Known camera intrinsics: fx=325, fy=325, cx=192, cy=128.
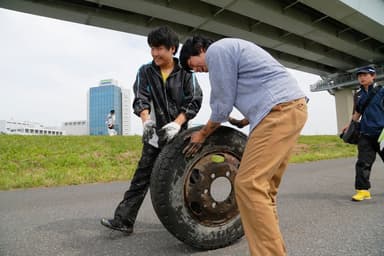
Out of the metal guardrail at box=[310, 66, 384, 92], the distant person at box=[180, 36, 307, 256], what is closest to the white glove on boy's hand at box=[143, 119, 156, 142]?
the distant person at box=[180, 36, 307, 256]

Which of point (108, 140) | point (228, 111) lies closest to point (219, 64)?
→ point (228, 111)

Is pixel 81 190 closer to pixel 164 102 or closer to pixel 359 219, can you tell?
pixel 164 102

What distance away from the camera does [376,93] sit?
4.51 meters

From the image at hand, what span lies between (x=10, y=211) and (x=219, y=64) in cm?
356

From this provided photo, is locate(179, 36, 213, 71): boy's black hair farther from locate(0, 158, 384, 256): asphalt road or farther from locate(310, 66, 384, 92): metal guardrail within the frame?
locate(310, 66, 384, 92): metal guardrail

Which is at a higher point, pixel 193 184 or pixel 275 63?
pixel 275 63

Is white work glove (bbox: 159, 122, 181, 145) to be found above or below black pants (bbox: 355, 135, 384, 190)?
above

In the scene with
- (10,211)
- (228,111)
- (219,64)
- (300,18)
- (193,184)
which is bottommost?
(10,211)

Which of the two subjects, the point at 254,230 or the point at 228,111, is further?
the point at 228,111

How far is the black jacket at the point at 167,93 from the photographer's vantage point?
2.79m

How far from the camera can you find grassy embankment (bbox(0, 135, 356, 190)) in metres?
6.86

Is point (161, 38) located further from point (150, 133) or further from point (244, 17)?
point (244, 17)

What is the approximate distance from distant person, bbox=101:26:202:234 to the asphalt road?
0.89 feet

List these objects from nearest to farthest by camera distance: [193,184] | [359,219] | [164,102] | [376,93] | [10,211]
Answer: [193,184] → [164,102] → [359,219] → [10,211] → [376,93]
